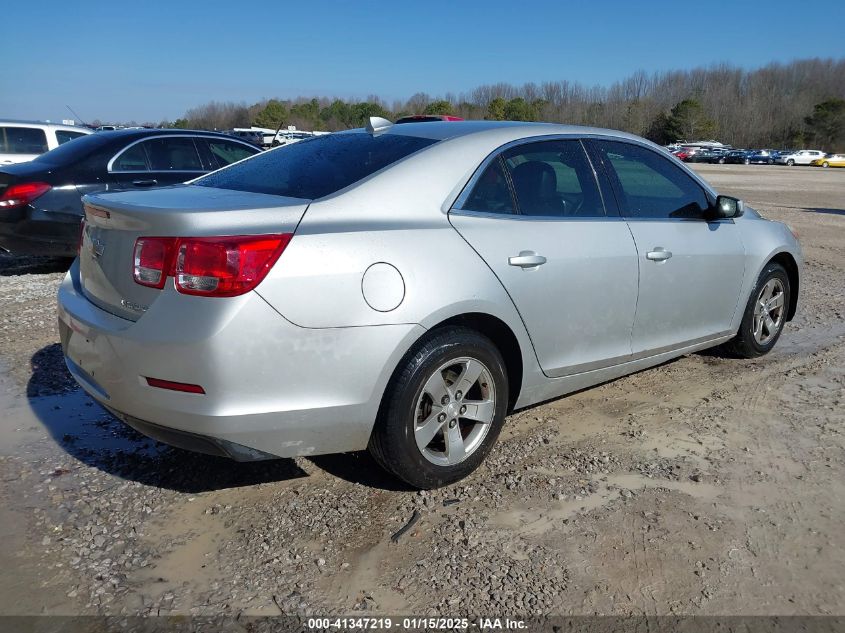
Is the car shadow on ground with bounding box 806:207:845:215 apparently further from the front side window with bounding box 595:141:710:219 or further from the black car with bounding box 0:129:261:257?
the black car with bounding box 0:129:261:257

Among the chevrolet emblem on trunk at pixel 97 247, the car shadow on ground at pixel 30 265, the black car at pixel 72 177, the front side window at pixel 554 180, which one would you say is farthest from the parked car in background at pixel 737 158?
the chevrolet emblem on trunk at pixel 97 247

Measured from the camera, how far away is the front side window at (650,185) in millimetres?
3986

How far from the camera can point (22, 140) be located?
38.0 feet

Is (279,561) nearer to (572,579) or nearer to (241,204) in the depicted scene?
(572,579)

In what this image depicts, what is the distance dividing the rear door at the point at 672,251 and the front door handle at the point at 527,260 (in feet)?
2.61

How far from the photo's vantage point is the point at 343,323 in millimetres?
2680

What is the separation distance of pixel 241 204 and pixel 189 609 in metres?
1.49

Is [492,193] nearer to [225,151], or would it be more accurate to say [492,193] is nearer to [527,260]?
[527,260]

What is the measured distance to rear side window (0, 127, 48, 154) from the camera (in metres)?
11.4

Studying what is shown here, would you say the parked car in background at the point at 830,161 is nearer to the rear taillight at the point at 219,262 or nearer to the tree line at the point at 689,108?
the tree line at the point at 689,108

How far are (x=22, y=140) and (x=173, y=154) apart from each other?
208 inches

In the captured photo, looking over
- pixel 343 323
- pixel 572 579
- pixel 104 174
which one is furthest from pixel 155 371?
pixel 104 174

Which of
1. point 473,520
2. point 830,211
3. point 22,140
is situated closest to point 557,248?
point 473,520

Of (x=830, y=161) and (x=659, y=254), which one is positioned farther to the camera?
(x=830, y=161)
